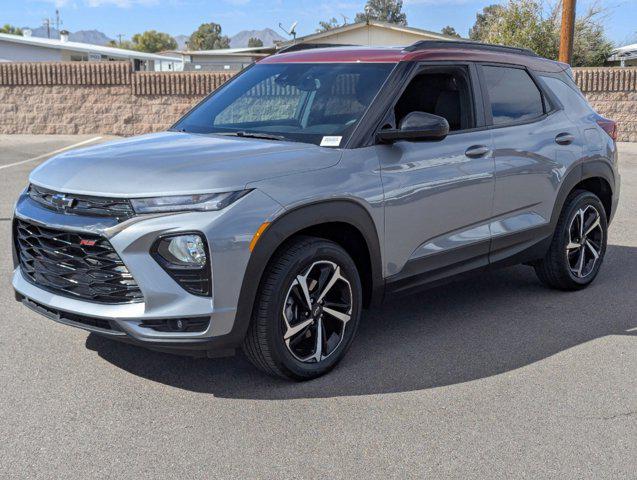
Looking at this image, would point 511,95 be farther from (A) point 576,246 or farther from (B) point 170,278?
(B) point 170,278

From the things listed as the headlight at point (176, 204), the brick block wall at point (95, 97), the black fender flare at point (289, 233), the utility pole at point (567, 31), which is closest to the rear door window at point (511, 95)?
the black fender flare at point (289, 233)

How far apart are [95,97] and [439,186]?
1512 centimetres

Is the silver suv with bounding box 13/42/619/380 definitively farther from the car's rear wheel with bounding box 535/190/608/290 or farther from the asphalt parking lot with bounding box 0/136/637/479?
the asphalt parking lot with bounding box 0/136/637/479

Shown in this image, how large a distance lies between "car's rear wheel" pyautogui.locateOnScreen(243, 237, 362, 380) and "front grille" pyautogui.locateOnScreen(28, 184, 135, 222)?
800mm

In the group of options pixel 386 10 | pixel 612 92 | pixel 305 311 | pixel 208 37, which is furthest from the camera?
pixel 208 37

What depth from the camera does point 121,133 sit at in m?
18.7

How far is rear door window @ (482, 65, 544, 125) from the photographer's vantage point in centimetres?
566

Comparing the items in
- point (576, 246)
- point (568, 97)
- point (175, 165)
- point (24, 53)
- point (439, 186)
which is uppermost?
point (24, 53)

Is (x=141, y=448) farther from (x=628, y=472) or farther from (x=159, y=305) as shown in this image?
(x=628, y=472)

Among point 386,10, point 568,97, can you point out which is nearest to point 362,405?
point 568,97

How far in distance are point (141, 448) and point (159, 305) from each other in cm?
68

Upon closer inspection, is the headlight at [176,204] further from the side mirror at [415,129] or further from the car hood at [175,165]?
the side mirror at [415,129]

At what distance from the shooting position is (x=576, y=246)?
21.1 feet

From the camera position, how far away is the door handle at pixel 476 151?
5.25 metres
